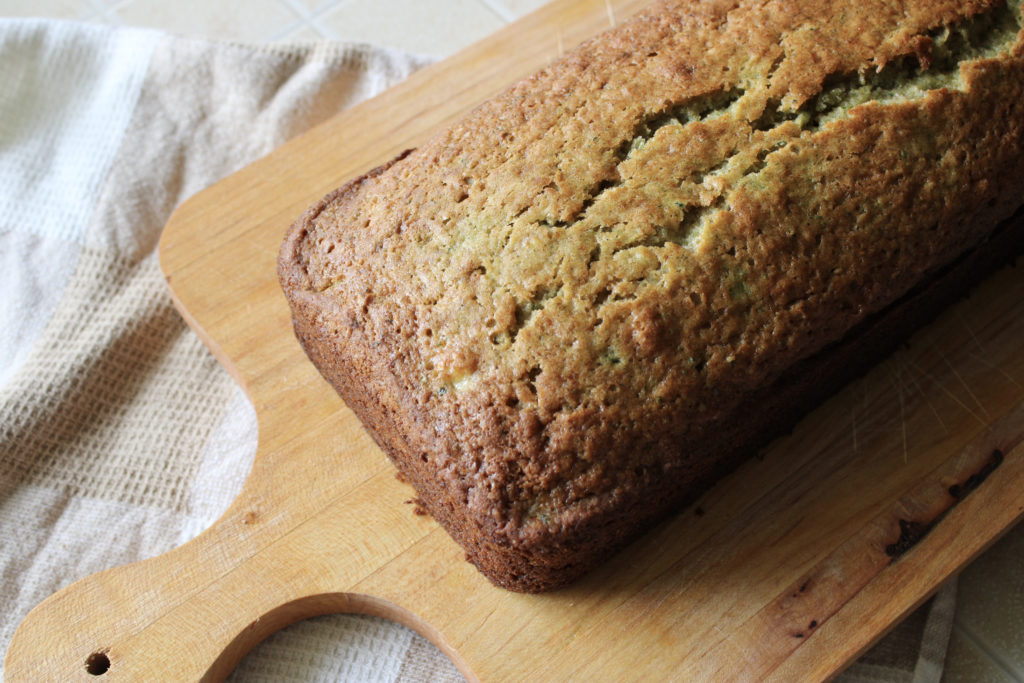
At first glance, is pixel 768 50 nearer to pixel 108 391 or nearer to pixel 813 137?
pixel 813 137

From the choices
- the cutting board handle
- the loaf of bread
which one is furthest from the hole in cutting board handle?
the loaf of bread

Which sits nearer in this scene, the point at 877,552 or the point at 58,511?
the point at 877,552

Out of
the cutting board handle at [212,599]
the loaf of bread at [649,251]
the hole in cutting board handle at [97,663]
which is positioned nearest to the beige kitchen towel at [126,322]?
the cutting board handle at [212,599]

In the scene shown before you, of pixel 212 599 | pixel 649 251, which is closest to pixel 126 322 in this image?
pixel 212 599

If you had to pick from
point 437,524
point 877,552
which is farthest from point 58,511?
point 877,552

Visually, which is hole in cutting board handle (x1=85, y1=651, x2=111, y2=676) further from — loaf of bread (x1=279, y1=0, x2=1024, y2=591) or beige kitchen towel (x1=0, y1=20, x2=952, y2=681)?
loaf of bread (x1=279, y1=0, x2=1024, y2=591)

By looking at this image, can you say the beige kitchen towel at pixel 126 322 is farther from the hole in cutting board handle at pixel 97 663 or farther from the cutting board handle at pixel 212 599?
the hole in cutting board handle at pixel 97 663
